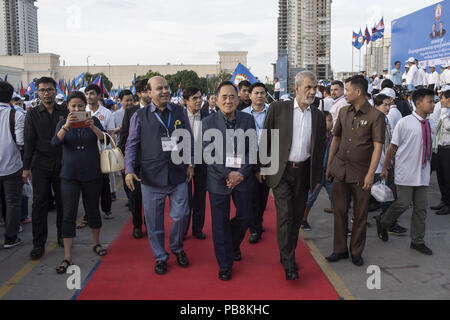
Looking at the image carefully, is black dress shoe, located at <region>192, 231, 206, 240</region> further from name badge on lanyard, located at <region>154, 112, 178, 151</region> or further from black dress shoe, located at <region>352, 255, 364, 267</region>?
black dress shoe, located at <region>352, 255, 364, 267</region>

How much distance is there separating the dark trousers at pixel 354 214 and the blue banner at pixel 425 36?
1610 cm

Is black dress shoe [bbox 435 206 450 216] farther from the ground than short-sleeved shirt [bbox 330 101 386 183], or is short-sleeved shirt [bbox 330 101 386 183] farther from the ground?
short-sleeved shirt [bbox 330 101 386 183]

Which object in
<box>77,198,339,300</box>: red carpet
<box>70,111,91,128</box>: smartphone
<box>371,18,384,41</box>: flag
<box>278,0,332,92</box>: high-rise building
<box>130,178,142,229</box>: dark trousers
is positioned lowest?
<box>77,198,339,300</box>: red carpet

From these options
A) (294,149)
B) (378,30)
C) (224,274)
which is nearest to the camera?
(224,274)

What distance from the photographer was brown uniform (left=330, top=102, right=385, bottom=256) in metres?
4.16

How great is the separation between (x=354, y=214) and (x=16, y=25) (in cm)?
16097

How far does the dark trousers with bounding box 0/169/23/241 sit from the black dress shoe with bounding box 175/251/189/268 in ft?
7.07

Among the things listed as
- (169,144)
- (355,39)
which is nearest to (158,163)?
(169,144)

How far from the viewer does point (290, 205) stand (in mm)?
4020

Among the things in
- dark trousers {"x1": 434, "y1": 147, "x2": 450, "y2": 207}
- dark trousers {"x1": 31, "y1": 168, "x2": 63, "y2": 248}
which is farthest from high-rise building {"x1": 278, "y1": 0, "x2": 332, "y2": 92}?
dark trousers {"x1": 31, "y1": 168, "x2": 63, "y2": 248}

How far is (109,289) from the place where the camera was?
371 centimetres

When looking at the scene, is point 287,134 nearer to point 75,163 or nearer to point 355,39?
point 75,163
